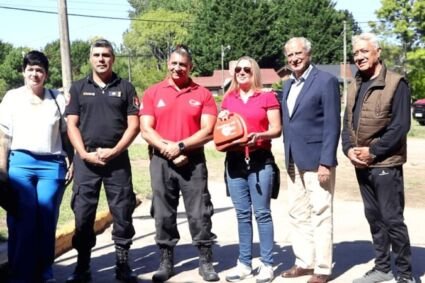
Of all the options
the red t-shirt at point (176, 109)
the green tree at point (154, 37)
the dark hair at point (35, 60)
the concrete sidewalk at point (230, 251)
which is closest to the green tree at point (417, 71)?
the concrete sidewalk at point (230, 251)

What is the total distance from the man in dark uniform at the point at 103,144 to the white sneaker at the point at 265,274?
1122 millimetres

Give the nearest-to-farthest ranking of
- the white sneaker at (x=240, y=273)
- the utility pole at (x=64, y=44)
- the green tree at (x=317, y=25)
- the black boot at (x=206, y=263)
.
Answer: the white sneaker at (x=240, y=273), the black boot at (x=206, y=263), the utility pole at (x=64, y=44), the green tree at (x=317, y=25)

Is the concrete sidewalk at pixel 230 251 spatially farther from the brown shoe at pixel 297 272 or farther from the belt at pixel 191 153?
the belt at pixel 191 153

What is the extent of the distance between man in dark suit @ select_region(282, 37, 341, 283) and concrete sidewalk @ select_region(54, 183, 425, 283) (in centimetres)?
48

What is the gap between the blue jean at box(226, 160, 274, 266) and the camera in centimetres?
555

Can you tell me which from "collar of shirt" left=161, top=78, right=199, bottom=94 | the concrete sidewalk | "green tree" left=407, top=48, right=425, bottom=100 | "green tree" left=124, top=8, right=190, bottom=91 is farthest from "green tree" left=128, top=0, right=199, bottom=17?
"collar of shirt" left=161, top=78, right=199, bottom=94

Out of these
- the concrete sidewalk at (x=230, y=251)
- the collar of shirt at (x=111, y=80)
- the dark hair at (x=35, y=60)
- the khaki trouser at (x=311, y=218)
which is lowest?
the concrete sidewalk at (x=230, y=251)

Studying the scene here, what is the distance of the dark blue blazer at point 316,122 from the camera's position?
209 inches

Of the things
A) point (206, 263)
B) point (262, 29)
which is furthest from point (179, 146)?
point (262, 29)

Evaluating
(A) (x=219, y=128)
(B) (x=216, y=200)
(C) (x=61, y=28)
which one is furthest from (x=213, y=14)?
(A) (x=219, y=128)

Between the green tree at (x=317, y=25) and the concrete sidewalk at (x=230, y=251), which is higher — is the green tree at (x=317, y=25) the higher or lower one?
the higher one

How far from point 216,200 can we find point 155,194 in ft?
15.5

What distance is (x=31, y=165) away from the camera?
206 inches

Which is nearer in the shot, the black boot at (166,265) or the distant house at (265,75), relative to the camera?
the black boot at (166,265)
